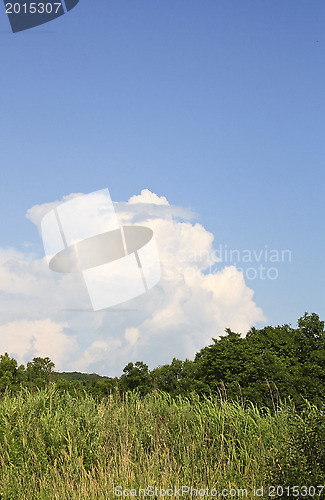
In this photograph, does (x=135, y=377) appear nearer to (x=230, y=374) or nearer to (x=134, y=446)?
(x=230, y=374)

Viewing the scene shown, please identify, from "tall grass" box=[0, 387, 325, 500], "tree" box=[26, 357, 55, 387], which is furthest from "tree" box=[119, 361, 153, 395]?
"tall grass" box=[0, 387, 325, 500]

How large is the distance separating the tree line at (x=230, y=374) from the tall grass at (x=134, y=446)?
11.5 feet

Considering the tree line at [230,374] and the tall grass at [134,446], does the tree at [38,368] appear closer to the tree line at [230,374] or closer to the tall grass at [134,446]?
the tree line at [230,374]

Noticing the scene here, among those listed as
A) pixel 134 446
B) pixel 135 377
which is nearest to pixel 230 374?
pixel 135 377

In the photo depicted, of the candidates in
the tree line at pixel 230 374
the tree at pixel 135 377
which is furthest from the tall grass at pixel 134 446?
the tree at pixel 135 377

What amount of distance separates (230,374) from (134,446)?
6.29 meters

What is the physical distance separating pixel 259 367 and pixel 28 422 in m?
7.49

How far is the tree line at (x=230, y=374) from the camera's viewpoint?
13.5 metres

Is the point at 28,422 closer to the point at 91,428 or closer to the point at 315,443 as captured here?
Result: the point at 91,428

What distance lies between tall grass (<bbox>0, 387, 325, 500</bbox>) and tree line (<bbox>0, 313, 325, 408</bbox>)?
3.52m

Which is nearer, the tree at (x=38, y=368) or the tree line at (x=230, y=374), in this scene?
the tree line at (x=230, y=374)

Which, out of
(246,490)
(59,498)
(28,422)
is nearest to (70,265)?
(28,422)

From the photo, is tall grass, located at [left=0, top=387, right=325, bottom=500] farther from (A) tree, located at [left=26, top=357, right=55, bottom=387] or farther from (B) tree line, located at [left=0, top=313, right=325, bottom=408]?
(A) tree, located at [left=26, top=357, right=55, bottom=387]

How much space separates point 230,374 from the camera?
14.0 m
